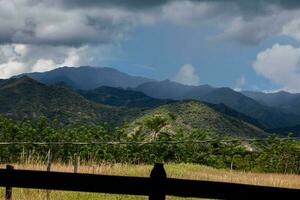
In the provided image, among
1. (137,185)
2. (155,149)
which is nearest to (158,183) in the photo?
(137,185)

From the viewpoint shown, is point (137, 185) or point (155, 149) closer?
point (137, 185)

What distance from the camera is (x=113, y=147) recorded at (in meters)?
49.1

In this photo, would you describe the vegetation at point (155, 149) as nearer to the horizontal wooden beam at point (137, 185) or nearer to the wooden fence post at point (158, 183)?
the horizontal wooden beam at point (137, 185)

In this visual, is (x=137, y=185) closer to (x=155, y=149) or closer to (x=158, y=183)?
(x=158, y=183)

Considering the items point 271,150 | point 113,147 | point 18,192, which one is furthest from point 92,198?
point 271,150

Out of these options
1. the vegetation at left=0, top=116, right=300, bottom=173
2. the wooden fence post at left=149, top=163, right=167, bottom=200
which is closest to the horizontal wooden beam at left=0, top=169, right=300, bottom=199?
the wooden fence post at left=149, top=163, right=167, bottom=200

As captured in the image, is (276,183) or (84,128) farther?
(84,128)

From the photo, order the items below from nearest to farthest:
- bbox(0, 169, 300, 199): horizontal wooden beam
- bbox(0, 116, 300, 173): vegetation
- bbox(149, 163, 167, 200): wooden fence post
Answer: bbox(0, 169, 300, 199): horizontal wooden beam → bbox(149, 163, 167, 200): wooden fence post → bbox(0, 116, 300, 173): vegetation

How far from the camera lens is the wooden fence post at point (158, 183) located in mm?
6605

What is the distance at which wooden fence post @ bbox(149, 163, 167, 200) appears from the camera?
21.7 ft

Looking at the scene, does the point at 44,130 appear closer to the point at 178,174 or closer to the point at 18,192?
the point at 178,174

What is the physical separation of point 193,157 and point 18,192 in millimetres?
33399

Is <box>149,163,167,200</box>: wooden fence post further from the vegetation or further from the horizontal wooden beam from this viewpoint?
the vegetation

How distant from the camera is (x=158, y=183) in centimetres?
665
